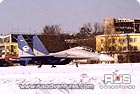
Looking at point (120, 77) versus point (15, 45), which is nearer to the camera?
point (120, 77)

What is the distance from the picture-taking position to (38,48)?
24.5ft

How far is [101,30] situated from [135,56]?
2350mm

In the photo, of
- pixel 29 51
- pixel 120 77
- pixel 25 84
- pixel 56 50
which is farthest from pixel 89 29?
pixel 25 84

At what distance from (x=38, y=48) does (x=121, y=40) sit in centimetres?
233

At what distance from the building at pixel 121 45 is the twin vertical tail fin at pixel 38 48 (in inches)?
44.3

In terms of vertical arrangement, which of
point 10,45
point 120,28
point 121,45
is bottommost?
point 121,45

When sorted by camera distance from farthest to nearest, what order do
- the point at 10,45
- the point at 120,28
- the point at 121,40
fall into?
1. the point at 121,40
2. the point at 120,28
3. the point at 10,45

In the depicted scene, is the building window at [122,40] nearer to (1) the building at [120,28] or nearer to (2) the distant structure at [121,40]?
(2) the distant structure at [121,40]

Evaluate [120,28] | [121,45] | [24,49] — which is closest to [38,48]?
[24,49]

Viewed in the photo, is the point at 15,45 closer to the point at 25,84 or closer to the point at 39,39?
the point at 39,39

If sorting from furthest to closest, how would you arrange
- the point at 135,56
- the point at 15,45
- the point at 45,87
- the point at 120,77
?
the point at 135,56 → the point at 15,45 → the point at 120,77 → the point at 45,87

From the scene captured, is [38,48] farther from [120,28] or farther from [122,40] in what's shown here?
[122,40]

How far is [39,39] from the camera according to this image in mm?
7125

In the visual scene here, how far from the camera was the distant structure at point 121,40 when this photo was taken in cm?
768
